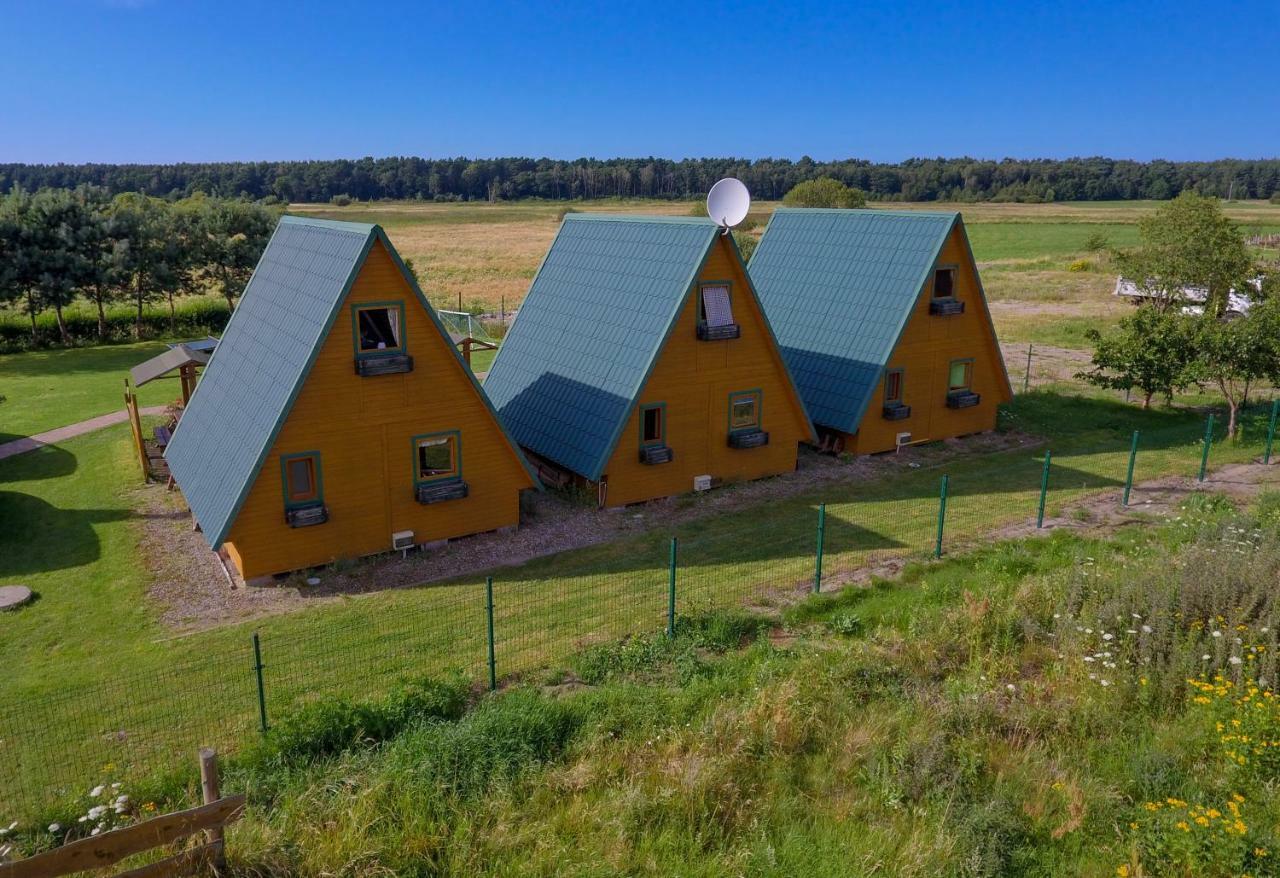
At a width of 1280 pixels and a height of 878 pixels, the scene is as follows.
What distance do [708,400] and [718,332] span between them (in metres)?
1.68

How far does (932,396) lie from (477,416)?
13.6 meters

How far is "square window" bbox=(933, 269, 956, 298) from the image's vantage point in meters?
24.6

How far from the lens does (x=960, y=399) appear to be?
2550cm

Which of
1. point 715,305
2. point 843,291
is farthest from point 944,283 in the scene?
point 715,305

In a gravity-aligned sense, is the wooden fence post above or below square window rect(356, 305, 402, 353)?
below

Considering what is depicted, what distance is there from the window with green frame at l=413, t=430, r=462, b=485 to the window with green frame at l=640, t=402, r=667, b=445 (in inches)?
176

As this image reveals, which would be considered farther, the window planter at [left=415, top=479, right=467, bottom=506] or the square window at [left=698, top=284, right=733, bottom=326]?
the square window at [left=698, top=284, right=733, bottom=326]

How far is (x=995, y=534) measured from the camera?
61.8 feet

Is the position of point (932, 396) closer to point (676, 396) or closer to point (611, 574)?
point (676, 396)

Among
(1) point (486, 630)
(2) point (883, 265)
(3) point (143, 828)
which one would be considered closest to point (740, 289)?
(2) point (883, 265)

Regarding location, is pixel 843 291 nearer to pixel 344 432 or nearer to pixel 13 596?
pixel 344 432

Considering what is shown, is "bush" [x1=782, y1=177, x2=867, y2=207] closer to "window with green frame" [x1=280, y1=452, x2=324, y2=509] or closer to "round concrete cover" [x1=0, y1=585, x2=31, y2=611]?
"window with green frame" [x1=280, y1=452, x2=324, y2=509]

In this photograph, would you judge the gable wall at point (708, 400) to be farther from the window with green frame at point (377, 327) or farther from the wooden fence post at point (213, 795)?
the wooden fence post at point (213, 795)

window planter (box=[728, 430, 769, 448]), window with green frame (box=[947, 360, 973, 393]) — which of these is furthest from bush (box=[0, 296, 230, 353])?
window with green frame (box=[947, 360, 973, 393])
